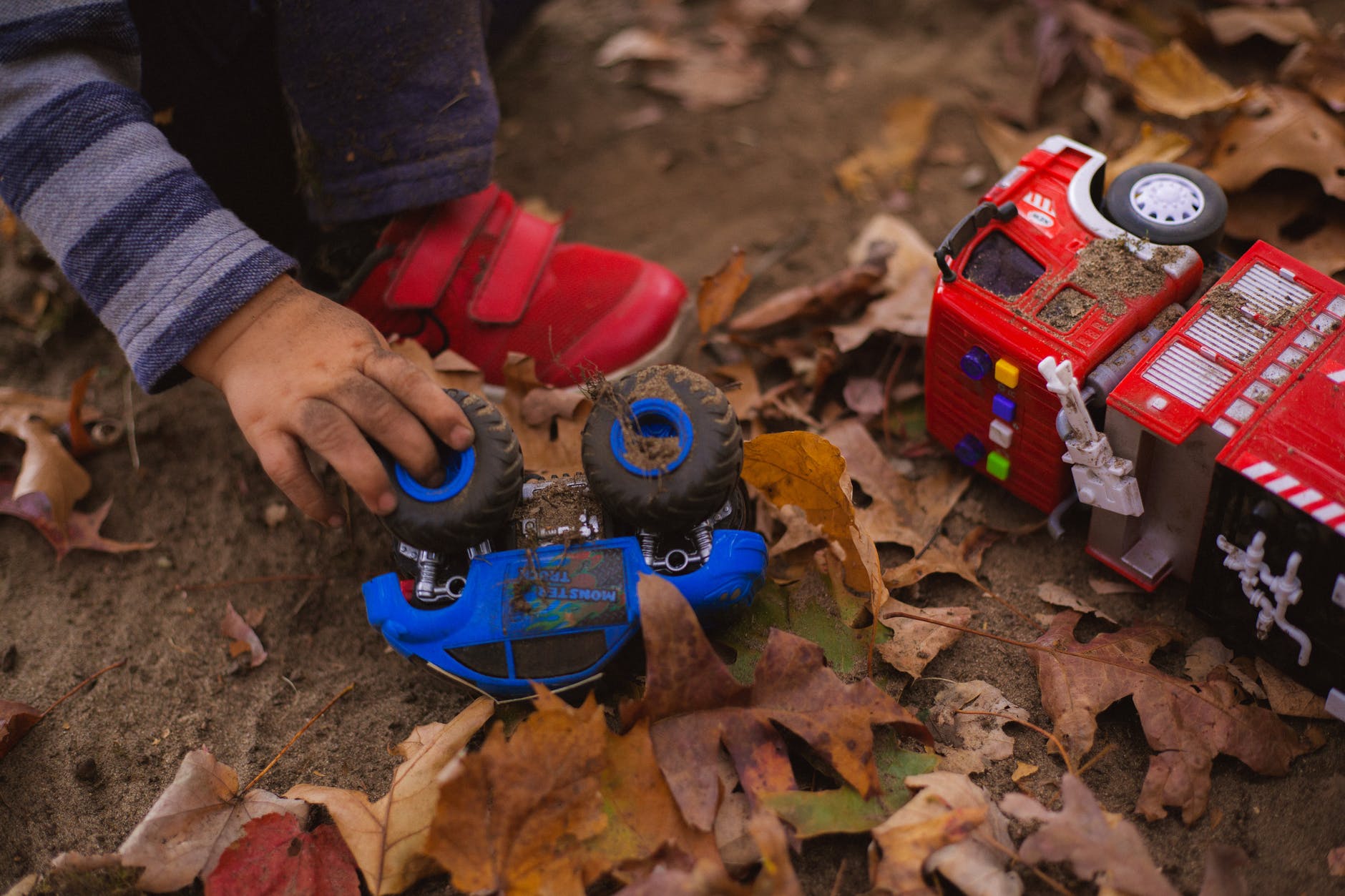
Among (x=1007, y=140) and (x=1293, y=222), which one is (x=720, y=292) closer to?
(x=1007, y=140)

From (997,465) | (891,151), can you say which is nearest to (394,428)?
(997,465)

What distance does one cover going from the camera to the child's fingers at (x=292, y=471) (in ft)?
4.39

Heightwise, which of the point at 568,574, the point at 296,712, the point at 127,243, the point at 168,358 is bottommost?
the point at 296,712

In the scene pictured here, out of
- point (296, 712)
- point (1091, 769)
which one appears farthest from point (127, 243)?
point (1091, 769)

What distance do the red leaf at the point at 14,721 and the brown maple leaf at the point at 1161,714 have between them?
1.48m

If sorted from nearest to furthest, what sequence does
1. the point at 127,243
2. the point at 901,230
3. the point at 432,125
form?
the point at 127,243, the point at 432,125, the point at 901,230

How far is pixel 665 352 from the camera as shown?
5.89 feet

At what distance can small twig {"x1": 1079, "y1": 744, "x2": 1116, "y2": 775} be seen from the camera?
4.26 ft

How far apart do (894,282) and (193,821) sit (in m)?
1.55

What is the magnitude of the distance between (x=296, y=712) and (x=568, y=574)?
20.3 inches

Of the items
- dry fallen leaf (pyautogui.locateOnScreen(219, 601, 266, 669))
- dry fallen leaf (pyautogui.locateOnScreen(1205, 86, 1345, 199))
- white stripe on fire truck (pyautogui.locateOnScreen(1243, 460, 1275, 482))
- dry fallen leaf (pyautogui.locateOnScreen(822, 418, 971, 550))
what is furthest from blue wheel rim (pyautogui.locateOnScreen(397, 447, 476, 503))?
dry fallen leaf (pyautogui.locateOnScreen(1205, 86, 1345, 199))

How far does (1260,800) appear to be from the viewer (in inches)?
49.1

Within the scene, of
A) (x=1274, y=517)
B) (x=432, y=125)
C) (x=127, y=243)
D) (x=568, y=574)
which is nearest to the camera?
(x=1274, y=517)

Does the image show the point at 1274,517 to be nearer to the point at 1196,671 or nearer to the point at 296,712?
the point at 1196,671
